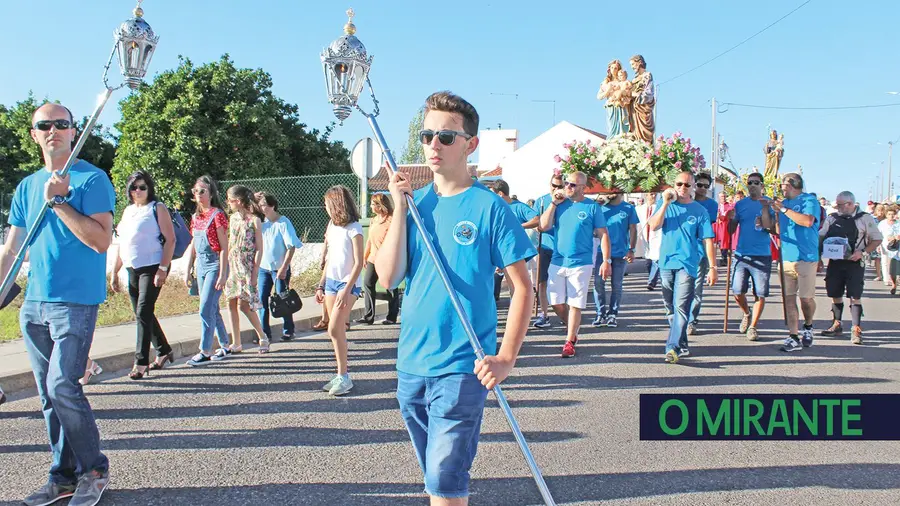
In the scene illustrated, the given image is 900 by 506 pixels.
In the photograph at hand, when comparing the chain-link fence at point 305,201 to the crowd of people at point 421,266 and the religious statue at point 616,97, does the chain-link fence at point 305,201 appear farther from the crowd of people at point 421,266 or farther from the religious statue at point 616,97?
the crowd of people at point 421,266

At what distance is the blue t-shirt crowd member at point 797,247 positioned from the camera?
7.99 metres

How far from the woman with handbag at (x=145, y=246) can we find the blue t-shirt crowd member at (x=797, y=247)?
6.08 m

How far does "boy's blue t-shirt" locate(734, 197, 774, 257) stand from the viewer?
→ 28.5ft

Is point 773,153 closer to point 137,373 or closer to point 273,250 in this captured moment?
point 273,250

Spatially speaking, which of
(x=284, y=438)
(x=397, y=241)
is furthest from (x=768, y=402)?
(x=397, y=241)

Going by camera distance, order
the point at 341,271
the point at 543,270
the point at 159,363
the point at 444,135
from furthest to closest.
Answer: the point at 543,270 → the point at 159,363 → the point at 341,271 → the point at 444,135

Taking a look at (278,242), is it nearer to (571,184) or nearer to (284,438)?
(571,184)

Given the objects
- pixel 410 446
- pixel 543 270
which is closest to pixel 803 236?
pixel 543 270

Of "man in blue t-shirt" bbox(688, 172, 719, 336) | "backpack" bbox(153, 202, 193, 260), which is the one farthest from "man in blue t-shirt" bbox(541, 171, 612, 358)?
"backpack" bbox(153, 202, 193, 260)

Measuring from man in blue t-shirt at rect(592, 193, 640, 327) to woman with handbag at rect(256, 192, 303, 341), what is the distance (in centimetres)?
386

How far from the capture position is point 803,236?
8.10 metres

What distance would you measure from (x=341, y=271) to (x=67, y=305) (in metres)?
2.91

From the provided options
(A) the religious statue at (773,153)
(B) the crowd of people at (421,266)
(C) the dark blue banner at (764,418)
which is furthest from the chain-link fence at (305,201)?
(A) the religious statue at (773,153)

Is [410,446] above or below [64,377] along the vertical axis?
below
